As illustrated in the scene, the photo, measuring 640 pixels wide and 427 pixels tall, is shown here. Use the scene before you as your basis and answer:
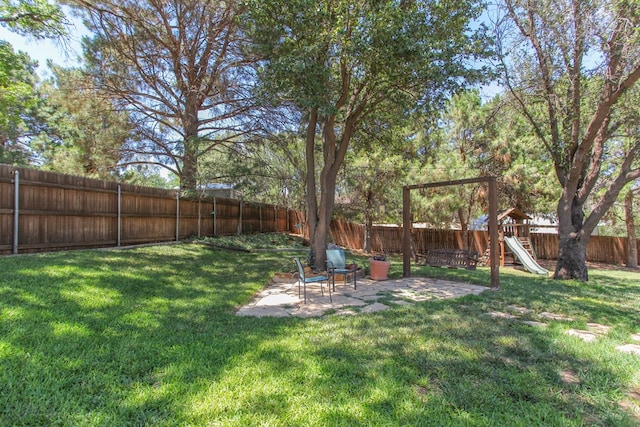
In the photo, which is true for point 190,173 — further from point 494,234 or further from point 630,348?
point 630,348

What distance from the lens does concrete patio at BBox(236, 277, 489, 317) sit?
4.34 meters

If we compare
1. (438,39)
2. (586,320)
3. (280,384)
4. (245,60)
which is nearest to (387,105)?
(438,39)

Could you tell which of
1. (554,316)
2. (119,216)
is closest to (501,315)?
(554,316)

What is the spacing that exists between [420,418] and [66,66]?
11.6m

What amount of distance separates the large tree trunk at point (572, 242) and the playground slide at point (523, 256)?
2902 millimetres

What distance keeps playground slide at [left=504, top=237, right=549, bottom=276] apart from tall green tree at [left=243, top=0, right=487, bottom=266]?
7629 millimetres

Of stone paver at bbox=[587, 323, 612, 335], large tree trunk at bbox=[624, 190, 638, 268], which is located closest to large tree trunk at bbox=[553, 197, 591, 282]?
stone paver at bbox=[587, 323, 612, 335]

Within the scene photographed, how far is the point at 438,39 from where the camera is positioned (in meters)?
5.47

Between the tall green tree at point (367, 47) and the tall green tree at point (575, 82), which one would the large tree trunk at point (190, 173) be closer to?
the tall green tree at point (367, 47)

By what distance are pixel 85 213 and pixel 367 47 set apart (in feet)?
23.2

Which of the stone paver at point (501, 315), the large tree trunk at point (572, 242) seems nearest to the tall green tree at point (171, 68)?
the stone paver at point (501, 315)

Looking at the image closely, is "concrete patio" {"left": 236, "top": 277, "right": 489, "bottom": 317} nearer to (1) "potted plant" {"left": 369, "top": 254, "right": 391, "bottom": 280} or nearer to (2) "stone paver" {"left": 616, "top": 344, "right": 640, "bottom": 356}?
(1) "potted plant" {"left": 369, "top": 254, "right": 391, "bottom": 280}

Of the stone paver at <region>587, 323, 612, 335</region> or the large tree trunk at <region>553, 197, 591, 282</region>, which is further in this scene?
the large tree trunk at <region>553, 197, 591, 282</region>

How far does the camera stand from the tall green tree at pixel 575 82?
19.3 ft
